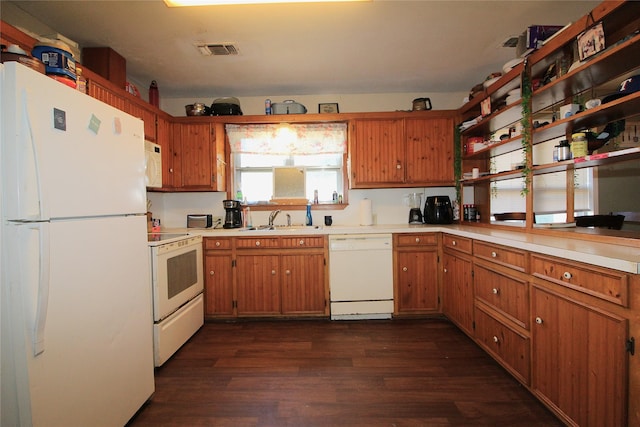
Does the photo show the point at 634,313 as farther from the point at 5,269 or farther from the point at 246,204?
the point at 246,204

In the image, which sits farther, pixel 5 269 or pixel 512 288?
pixel 512 288

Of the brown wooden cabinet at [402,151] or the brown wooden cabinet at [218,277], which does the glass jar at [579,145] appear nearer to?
the brown wooden cabinet at [402,151]

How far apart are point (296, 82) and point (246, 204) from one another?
149 centimetres

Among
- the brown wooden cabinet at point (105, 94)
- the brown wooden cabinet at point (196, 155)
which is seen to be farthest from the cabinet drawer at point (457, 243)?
the brown wooden cabinet at point (105, 94)

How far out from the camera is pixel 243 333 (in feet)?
8.47

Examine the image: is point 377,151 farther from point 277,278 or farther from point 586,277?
point 586,277

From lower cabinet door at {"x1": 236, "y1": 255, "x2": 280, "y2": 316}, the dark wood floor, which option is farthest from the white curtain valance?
the dark wood floor

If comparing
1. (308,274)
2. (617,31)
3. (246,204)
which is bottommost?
(308,274)

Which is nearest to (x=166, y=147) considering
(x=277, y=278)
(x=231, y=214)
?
(x=231, y=214)

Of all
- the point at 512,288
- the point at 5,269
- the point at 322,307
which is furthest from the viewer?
the point at 322,307

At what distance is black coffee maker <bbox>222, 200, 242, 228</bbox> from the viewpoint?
10.4 ft

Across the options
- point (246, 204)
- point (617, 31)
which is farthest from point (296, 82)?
point (617, 31)

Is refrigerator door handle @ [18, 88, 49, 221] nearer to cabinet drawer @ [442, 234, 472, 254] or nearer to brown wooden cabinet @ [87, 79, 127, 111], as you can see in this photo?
brown wooden cabinet @ [87, 79, 127, 111]

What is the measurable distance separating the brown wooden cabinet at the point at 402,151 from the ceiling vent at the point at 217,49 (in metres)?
1.38
